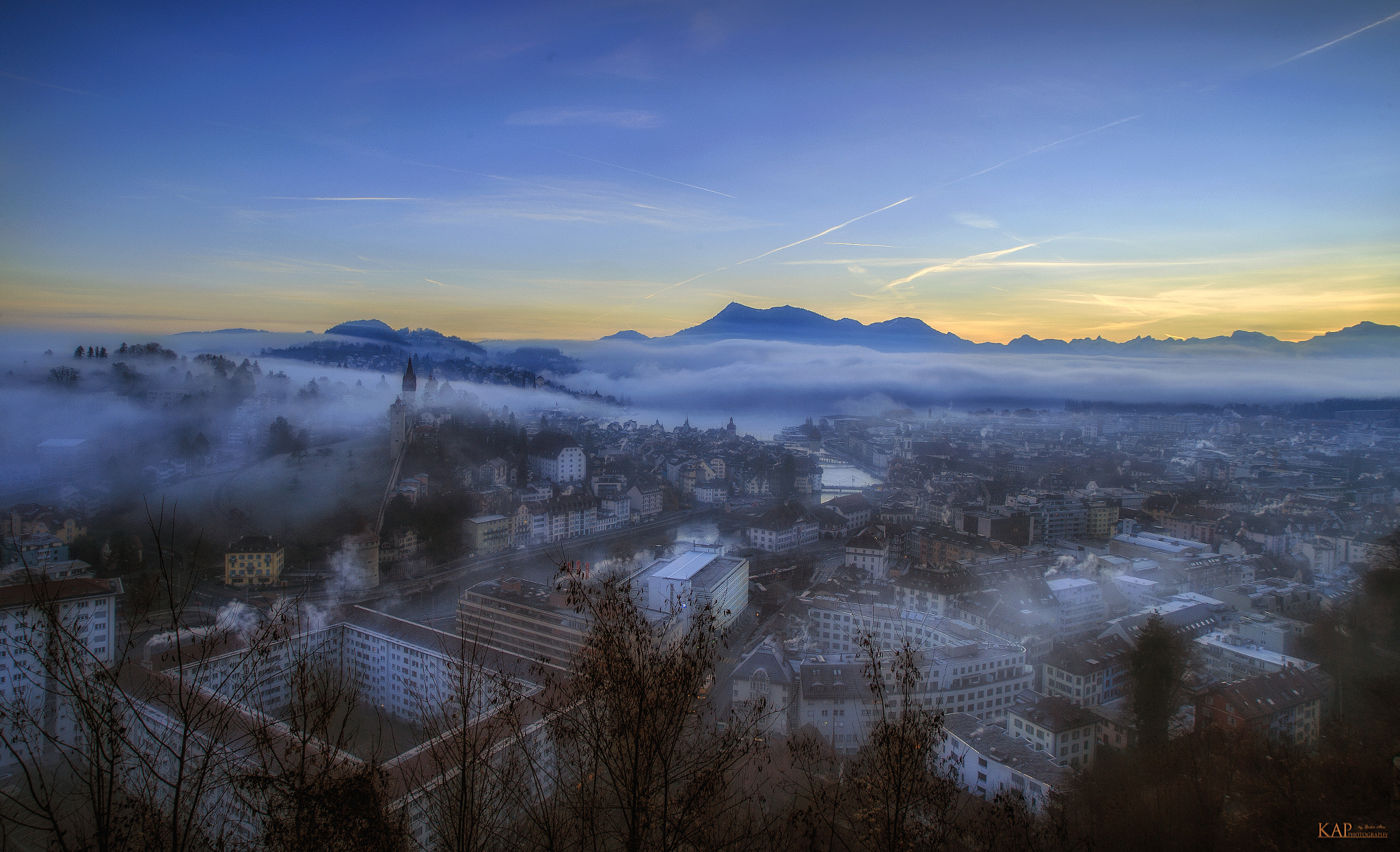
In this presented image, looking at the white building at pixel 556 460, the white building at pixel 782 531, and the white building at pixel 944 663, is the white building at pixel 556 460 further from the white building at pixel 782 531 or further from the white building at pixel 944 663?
the white building at pixel 944 663

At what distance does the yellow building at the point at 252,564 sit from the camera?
30.0ft

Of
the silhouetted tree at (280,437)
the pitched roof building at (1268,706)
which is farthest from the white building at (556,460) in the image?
the pitched roof building at (1268,706)

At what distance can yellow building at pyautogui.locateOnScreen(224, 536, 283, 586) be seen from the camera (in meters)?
9.16

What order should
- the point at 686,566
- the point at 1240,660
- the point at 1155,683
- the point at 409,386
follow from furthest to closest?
the point at 409,386 → the point at 686,566 → the point at 1240,660 → the point at 1155,683

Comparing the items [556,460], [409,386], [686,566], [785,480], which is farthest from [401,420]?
[686,566]

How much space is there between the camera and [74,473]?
10.3 meters

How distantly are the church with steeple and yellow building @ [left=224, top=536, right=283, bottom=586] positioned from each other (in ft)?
17.8

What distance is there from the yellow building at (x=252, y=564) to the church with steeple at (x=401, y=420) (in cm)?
542

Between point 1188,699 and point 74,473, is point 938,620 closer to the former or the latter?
point 1188,699

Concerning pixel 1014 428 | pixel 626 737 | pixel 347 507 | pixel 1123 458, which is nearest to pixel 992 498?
pixel 1123 458

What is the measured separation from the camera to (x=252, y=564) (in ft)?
30.2

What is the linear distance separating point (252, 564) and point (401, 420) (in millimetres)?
6880

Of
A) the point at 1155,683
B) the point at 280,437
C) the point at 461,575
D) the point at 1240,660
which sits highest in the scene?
the point at 280,437

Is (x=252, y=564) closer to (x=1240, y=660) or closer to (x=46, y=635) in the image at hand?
(x=46, y=635)
